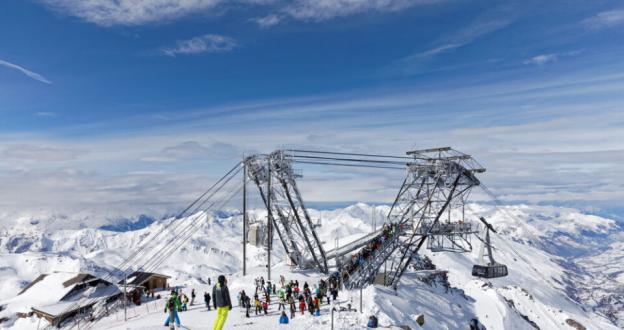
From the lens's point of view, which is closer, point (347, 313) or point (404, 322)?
point (347, 313)

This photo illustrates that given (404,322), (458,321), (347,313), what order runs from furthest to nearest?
(458,321), (404,322), (347,313)

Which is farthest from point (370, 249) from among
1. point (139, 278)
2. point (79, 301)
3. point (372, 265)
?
point (79, 301)

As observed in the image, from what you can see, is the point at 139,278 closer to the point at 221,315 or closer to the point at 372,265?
the point at 372,265

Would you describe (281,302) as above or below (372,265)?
below

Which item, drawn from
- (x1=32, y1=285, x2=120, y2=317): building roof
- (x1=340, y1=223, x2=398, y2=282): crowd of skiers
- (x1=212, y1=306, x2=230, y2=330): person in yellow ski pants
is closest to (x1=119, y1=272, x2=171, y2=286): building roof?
(x1=32, y1=285, x2=120, y2=317): building roof

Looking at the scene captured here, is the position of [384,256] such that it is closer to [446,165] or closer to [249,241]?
[446,165]

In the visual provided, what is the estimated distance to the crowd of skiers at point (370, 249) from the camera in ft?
169

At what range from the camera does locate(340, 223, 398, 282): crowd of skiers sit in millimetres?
51553

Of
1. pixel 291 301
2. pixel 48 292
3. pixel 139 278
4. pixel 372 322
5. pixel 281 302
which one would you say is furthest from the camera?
pixel 48 292

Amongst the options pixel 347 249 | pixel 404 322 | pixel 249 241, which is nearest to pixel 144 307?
pixel 249 241

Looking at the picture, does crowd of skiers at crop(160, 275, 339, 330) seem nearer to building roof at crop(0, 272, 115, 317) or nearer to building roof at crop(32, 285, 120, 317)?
building roof at crop(32, 285, 120, 317)

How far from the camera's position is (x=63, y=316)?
60219 mm

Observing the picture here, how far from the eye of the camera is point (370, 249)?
2104 inches

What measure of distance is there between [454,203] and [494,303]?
98.6ft
